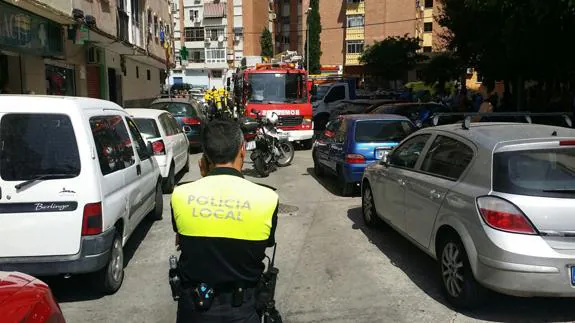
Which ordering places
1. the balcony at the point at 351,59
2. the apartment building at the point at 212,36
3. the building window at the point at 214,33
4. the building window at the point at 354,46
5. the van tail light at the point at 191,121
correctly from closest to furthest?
1. the van tail light at the point at 191,121
2. the balcony at the point at 351,59
3. the building window at the point at 354,46
4. the apartment building at the point at 212,36
5. the building window at the point at 214,33

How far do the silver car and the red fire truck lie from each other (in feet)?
36.1

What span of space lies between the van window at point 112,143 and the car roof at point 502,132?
10.9 ft

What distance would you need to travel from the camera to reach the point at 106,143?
5.01m

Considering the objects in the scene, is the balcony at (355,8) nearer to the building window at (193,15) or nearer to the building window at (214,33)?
the building window at (214,33)

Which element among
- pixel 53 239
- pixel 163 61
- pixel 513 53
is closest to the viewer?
pixel 53 239

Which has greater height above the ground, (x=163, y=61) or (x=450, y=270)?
(x=163, y=61)

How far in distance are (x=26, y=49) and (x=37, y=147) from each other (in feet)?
27.0

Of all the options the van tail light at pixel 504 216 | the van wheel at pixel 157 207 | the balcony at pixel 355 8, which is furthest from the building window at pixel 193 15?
the van tail light at pixel 504 216

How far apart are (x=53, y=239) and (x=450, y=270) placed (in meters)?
3.38

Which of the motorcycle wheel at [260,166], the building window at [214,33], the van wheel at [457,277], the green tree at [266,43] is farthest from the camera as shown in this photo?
the green tree at [266,43]

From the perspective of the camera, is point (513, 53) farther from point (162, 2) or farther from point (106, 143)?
point (162, 2)

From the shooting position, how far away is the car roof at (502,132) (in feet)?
14.5

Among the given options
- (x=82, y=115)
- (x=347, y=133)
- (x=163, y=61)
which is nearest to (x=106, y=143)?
(x=82, y=115)

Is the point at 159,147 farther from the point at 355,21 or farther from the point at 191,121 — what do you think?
the point at 355,21
